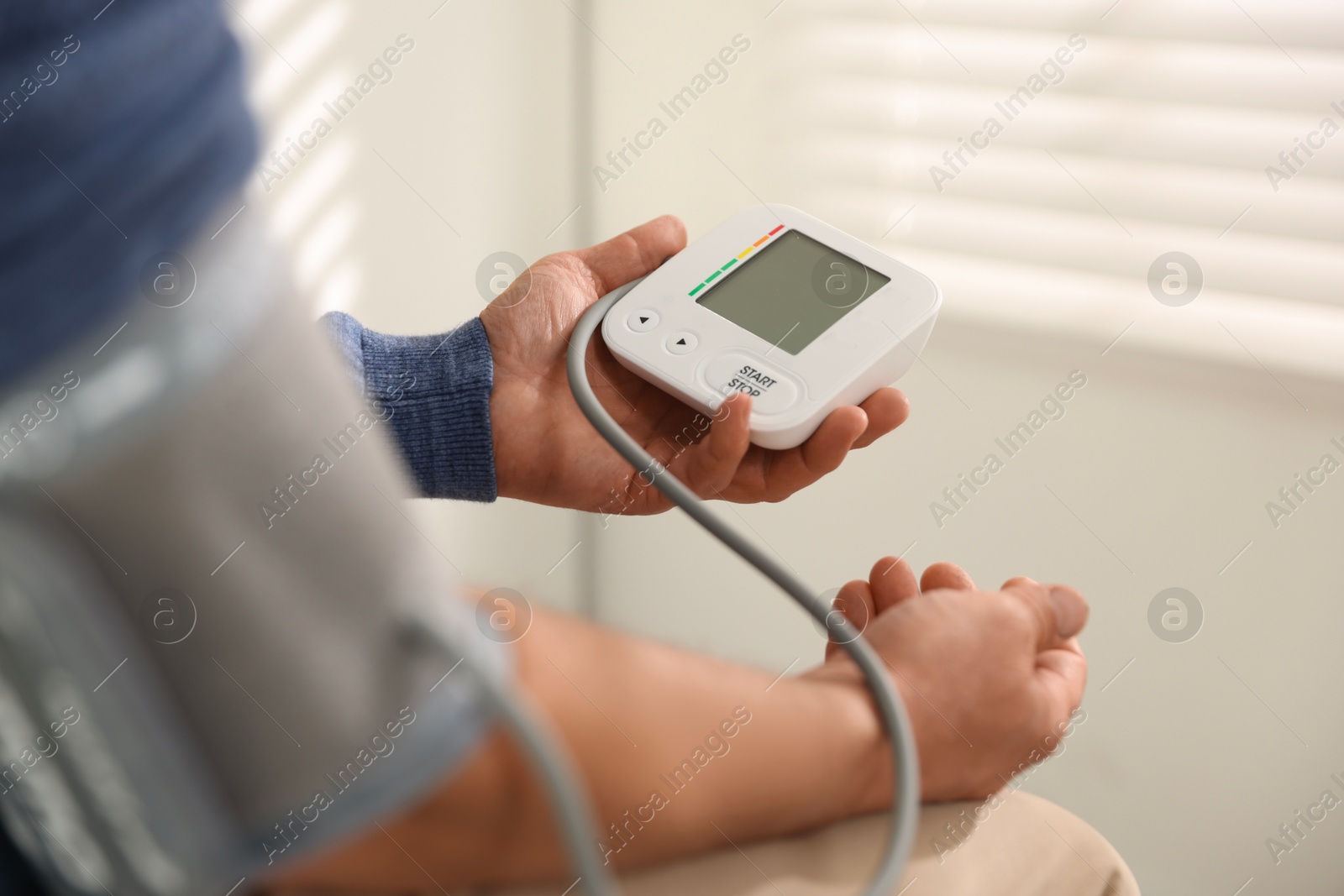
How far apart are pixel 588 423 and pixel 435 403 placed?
0.10m

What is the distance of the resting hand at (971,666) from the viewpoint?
0.46m

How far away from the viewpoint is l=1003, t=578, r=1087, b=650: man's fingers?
1.73ft

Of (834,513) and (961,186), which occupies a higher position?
(961,186)

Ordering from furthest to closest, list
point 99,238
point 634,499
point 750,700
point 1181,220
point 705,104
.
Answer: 1. point 705,104
2. point 1181,220
3. point 634,499
4. point 750,700
5. point 99,238

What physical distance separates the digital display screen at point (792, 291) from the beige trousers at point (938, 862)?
280 mm

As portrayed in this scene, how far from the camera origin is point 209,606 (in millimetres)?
278

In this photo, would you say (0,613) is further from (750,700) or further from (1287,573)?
(1287,573)

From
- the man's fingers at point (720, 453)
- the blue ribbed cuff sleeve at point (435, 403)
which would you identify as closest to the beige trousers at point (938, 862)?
the man's fingers at point (720, 453)

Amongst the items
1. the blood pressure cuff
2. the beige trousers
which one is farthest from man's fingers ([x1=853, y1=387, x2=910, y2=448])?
the blood pressure cuff

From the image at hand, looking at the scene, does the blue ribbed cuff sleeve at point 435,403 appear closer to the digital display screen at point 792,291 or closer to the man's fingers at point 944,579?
the digital display screen at point 792,291

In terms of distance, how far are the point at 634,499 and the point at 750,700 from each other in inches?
10.4

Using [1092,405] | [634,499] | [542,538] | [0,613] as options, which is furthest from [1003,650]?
[542,538]

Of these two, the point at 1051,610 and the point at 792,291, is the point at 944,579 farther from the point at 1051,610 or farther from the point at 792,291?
the point at 792,291

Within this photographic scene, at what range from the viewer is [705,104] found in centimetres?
106
